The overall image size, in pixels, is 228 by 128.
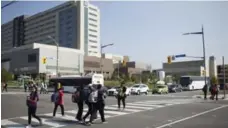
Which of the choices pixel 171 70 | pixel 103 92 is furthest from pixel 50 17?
pixel 103 92

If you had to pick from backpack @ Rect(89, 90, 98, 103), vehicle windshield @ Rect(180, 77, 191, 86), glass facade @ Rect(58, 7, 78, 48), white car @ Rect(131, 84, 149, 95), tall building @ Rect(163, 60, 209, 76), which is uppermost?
glass facade @ Rect(58, 7, 78, 48)

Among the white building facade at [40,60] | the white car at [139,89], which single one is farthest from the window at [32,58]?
the white car at [139,89]

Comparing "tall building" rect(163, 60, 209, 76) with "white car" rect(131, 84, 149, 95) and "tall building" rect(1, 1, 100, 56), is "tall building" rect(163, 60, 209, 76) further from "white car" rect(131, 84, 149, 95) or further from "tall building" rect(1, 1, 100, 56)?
"white car" rect(131, 84, 149, 95)

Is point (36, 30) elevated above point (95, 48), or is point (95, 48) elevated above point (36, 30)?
point (36, 30)

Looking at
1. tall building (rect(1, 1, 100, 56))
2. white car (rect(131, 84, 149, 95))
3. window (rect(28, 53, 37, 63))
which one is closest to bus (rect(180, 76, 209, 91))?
white car (rect(131, 84, 149, 95))

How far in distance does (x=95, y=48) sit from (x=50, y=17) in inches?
1095

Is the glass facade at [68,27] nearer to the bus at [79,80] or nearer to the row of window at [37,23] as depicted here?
the row of window at [37,23]

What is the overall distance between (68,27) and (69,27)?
0.52 metres

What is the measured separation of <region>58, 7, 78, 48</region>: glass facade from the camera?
13812 centimetres

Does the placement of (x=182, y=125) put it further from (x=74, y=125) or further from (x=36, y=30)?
(x=36, y=30)

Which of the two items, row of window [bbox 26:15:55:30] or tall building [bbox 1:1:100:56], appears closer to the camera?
tall building [bbox 1:1:100:56]

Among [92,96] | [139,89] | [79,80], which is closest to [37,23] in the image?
[79,80]

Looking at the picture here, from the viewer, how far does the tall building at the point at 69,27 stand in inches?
5418

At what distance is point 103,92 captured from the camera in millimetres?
11984
